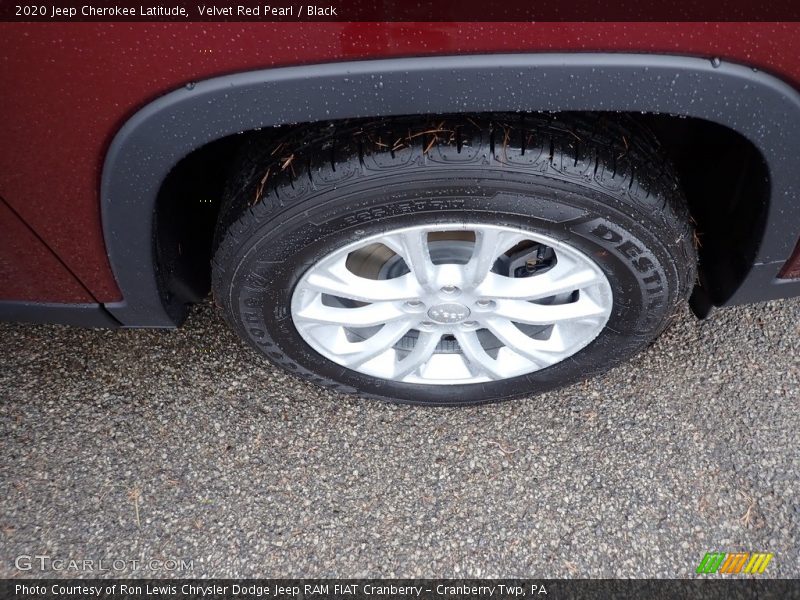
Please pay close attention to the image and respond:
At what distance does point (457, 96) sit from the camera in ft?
3.86

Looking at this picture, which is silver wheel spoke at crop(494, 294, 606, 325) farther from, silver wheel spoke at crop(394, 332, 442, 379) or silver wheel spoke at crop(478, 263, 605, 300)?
silver wheel spoke at crop(394, 332, 442, 379)

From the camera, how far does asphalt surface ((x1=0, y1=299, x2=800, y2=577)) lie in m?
1.75

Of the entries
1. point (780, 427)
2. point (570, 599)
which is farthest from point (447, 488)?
point (780, 427)

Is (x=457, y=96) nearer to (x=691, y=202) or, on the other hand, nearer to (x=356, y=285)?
(x=356, y=285)

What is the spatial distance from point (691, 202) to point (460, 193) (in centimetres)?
77

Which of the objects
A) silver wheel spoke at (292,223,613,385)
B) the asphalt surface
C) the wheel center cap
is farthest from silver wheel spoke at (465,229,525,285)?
the asphalt surface

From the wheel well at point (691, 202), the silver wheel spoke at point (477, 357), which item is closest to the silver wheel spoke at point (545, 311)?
the silver wheel spoke at point (477, 357)

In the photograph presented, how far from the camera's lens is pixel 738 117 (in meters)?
1.20

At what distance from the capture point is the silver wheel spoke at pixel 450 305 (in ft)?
5.03

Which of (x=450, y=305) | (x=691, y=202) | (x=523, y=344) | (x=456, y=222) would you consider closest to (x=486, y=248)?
(x=456, y=222)

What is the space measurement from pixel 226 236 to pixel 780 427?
1.58 m

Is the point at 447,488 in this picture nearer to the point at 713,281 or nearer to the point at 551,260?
the point at 551,260

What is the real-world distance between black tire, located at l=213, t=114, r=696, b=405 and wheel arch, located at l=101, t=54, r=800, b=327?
111 mm

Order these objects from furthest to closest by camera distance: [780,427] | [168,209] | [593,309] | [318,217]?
[780,427] < [593,309] < [168,209] < [318,217]
